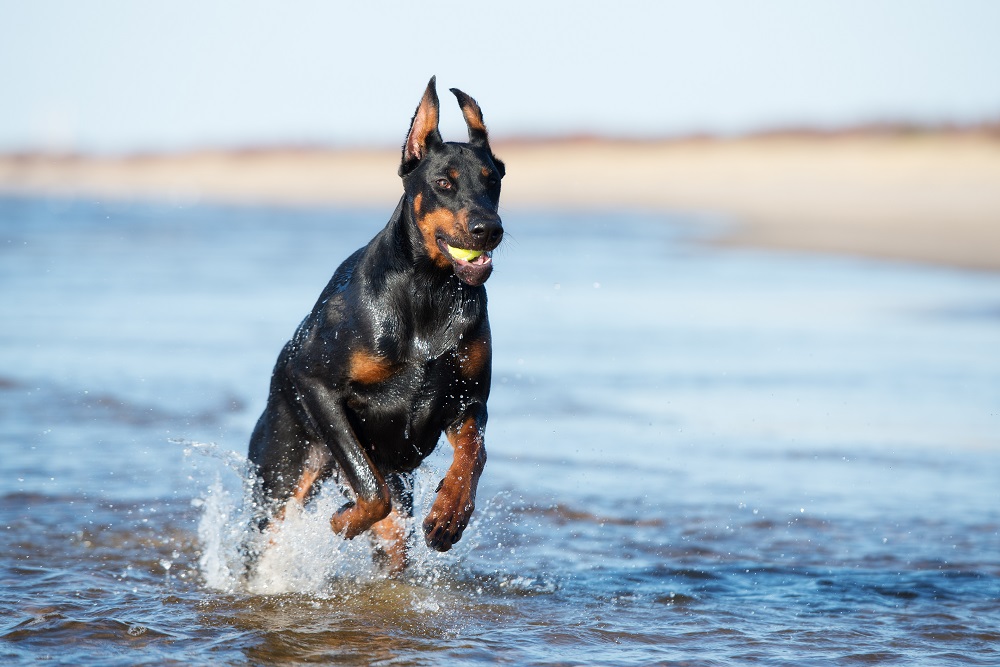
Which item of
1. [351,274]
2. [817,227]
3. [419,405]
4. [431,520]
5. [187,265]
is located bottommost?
[431,520]

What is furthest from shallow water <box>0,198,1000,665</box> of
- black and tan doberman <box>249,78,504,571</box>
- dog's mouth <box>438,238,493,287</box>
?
dog's mouth <box>438,238,493,287</box>

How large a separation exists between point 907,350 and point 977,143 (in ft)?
101

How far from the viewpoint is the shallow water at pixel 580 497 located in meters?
4.28

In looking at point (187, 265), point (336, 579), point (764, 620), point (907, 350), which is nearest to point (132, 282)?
point (187, 265)

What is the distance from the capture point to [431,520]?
438cm

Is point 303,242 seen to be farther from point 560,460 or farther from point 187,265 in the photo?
point 560,460

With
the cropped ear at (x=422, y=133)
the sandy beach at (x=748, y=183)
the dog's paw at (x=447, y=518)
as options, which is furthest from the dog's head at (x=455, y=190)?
the sandy beach at (x=748, y=183)

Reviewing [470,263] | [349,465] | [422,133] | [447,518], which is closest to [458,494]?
[447,518]

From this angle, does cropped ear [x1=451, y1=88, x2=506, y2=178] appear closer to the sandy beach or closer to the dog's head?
the dog's head

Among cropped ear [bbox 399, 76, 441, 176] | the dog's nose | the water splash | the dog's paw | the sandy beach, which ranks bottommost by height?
the water splash

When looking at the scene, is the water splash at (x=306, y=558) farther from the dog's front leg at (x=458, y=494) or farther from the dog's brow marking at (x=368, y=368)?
the dog's brow marking at (x=368, y=368)

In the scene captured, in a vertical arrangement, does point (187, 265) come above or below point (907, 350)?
above

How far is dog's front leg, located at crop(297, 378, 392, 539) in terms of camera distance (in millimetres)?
4504

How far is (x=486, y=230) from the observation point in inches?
167
